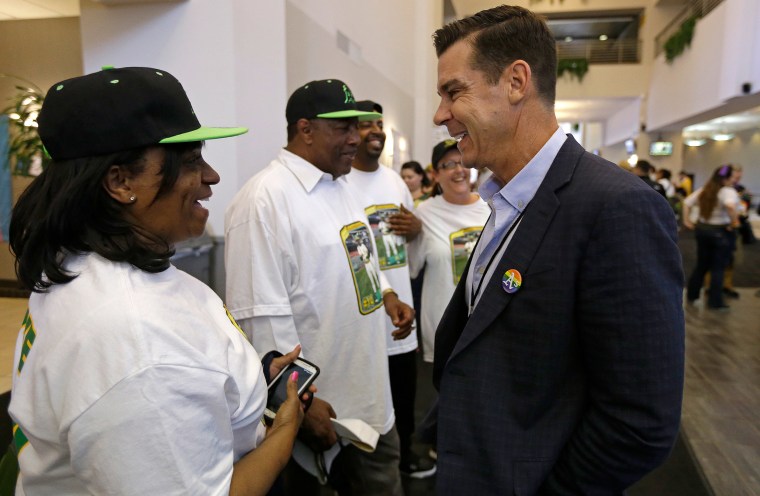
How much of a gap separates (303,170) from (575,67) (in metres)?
16.7

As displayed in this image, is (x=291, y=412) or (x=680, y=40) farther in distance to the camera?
(x=680, y=40)

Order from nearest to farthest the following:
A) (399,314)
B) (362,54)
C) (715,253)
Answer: (399,314), (715,253), (362,54)

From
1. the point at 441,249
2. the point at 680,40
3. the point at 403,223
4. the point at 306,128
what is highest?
the point at 680,40

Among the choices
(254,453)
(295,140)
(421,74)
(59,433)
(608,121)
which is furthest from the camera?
(608,121)

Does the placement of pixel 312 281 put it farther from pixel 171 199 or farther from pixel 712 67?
pixel 712 67

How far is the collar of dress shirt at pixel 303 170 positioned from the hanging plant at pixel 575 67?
16320 mm

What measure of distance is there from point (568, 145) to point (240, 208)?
1181 mm

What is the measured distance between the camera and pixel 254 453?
1.06 m

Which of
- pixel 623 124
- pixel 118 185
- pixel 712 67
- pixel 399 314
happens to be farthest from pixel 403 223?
pixel 623 124

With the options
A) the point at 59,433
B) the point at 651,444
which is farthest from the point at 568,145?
the point at 59,433

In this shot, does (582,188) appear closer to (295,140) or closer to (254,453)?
(254,453)

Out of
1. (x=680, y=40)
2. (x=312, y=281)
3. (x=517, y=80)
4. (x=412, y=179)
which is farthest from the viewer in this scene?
(x=680, y=40)

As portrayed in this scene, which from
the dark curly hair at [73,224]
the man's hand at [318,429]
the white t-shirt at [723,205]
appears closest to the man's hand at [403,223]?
the man's hand at [318,429]

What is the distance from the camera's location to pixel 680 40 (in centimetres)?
1263
